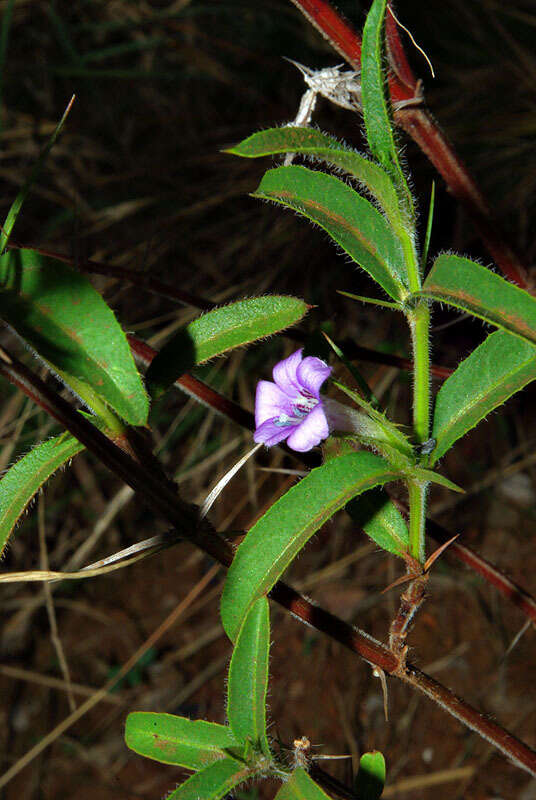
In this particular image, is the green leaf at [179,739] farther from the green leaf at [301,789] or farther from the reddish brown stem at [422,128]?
the reddish brown stem at [422,128]

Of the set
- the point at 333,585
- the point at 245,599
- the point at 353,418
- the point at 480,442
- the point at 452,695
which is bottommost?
the point at 333,585

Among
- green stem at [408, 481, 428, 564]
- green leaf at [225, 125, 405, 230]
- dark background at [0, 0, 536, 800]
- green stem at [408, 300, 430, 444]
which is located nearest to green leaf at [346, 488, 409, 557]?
green stem at [408, 481, 428, 564]

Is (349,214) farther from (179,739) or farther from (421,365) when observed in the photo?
(179,739)

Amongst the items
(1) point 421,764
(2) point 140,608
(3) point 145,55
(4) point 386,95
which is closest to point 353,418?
(4) point 386,95

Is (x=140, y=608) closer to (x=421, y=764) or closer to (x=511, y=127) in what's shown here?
(x=421, y=764)

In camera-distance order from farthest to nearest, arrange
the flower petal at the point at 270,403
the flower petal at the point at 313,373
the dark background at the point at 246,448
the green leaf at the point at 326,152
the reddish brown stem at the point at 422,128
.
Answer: the dark background at the point at 246,448
the reddish brown stem at the point at 422,128
the flower petal at the point at 270,403
the flower petal at the point at 313,373
the green leaf at the point at 326,152

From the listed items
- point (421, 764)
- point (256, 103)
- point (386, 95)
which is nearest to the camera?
point (386, 95)

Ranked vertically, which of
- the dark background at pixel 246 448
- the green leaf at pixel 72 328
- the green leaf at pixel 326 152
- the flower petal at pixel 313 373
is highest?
the green leaf at pixel 326 152

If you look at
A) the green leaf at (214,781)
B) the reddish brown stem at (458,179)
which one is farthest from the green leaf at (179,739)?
the reddish brown stem at (458,179)
